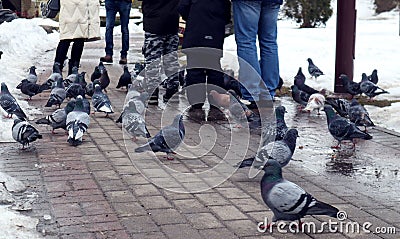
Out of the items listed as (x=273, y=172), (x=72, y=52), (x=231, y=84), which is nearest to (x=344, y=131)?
(x=273, y=172)

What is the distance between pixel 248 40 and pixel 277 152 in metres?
3.34

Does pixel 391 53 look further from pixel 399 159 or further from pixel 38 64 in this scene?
pixel 399 159

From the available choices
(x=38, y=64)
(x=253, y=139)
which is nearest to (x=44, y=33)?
(x=38, y=64)

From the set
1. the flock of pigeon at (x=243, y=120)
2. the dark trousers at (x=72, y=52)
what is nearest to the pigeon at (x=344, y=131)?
the flock of pigeon at (x=243, y=120)

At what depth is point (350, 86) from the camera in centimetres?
1048

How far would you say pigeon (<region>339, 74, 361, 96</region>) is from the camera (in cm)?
1033

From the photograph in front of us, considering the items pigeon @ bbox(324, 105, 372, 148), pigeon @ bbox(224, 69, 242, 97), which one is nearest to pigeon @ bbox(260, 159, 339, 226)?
pigeon @ bbox(324, 105, 372, 148)

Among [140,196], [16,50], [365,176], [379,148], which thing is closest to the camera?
[140,196]

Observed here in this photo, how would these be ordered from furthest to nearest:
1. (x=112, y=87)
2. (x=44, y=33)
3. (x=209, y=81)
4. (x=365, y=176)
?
(x=44, y=33)
(x=112, y=87)
(x=209, y=81)
(x=365, y=176)

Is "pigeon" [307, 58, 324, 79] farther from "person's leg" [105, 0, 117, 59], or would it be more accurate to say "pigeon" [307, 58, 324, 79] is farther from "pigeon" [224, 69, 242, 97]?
"person's leg" [105, 0, 117, 59]

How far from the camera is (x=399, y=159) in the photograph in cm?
700

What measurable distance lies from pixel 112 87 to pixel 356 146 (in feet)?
17.4

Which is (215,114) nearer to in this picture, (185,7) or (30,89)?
(185,7)

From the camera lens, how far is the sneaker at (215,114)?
351 inches
